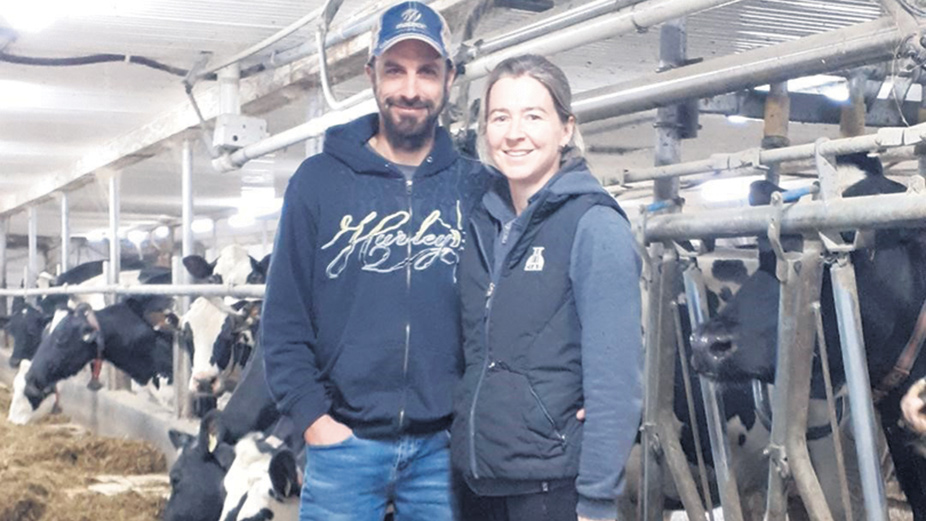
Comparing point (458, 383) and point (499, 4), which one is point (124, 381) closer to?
point (499, 4)

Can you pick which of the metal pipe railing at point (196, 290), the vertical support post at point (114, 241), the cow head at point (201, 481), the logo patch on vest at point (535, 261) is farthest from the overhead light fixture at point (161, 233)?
the logo patch on vest at point (535, 261)

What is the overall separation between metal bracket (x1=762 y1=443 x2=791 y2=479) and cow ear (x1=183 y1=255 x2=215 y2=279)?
480 cm

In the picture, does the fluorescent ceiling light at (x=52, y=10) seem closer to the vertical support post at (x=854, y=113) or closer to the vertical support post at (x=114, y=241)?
the vertical support post at (x=854, y=113)

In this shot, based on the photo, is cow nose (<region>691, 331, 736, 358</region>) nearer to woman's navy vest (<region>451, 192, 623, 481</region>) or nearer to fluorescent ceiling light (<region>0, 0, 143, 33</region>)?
woman's navy vest (<region>451, 192, 623, 481</region>)

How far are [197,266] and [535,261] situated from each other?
510cm

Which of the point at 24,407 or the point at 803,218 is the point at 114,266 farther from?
the point at 803,218

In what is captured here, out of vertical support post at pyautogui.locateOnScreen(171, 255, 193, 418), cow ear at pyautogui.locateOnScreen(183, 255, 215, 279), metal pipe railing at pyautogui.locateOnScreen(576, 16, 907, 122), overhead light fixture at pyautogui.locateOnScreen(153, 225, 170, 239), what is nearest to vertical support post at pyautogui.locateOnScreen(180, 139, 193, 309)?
vertical support post at pyautogui.locateOnScreen(171, 255, 193, 418)

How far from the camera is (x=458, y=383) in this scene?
2549 mm

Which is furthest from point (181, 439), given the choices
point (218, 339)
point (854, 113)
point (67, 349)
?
point (67, 349)

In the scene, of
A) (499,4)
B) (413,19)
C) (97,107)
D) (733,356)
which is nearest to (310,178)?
(413,19)

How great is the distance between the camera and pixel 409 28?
266 centimetres

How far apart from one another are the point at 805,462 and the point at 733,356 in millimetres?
388

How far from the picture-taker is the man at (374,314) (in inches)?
101

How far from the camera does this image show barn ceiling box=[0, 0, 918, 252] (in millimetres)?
5430
